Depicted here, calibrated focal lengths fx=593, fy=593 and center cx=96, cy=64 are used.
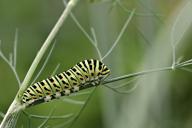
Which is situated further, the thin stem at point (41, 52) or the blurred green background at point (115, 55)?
the blurred green background at point (115, 55)

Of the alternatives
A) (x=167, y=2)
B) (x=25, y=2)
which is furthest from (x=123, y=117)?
(x=25, y=2)

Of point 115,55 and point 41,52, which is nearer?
point 41,52

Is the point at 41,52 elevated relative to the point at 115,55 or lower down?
elevated

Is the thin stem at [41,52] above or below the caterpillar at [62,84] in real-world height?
above

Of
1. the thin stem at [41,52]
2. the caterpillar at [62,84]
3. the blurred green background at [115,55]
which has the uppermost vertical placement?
the thin stem at [41,52]

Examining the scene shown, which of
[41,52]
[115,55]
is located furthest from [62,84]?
[115,55]

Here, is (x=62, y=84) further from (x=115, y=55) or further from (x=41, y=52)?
(x=115, y=55)
